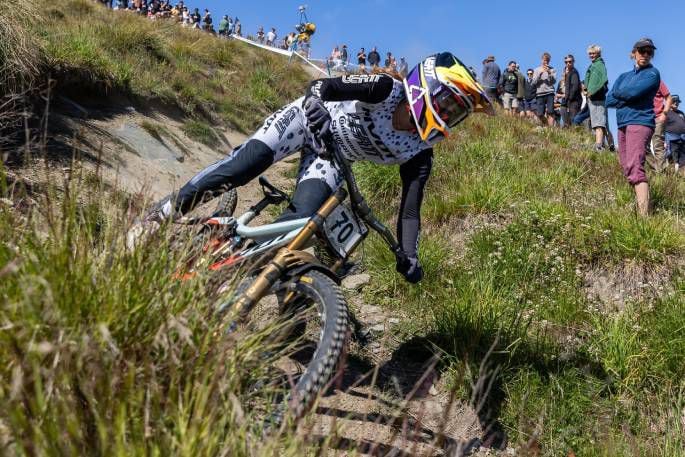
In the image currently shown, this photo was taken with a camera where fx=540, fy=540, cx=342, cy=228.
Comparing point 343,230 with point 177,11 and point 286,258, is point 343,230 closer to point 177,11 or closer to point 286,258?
point 286,258

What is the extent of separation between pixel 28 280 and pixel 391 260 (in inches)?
157

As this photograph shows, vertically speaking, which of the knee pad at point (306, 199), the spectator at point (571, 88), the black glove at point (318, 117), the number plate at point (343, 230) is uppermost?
the spectator at point (571, 88)

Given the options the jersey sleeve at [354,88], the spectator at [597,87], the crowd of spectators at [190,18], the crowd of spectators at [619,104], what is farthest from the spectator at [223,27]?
the jersey sleeve at [354,88]

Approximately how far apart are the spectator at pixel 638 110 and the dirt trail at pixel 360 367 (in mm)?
3598

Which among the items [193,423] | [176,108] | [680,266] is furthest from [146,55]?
[193,423]

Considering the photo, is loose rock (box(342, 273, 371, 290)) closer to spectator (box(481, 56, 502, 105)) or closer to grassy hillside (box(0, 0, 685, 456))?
grassy hillside (box(0, 0, 685, 456))

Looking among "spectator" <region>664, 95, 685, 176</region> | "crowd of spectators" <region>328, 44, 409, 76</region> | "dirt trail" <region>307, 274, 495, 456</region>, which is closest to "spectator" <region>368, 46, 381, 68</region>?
"crowd of spectators" <region>328, 44, 409, 76</region>

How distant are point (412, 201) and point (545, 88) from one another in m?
12.6

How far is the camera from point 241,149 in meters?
4.06

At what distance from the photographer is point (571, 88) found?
13.4m

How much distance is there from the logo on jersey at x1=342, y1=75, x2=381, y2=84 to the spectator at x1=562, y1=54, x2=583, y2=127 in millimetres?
10855

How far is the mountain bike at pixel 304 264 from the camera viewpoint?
2.51m

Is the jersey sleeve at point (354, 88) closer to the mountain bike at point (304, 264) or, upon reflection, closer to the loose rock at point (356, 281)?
the mountain bike at point (304, 264)

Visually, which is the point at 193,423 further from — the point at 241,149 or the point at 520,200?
the point at 520,200
